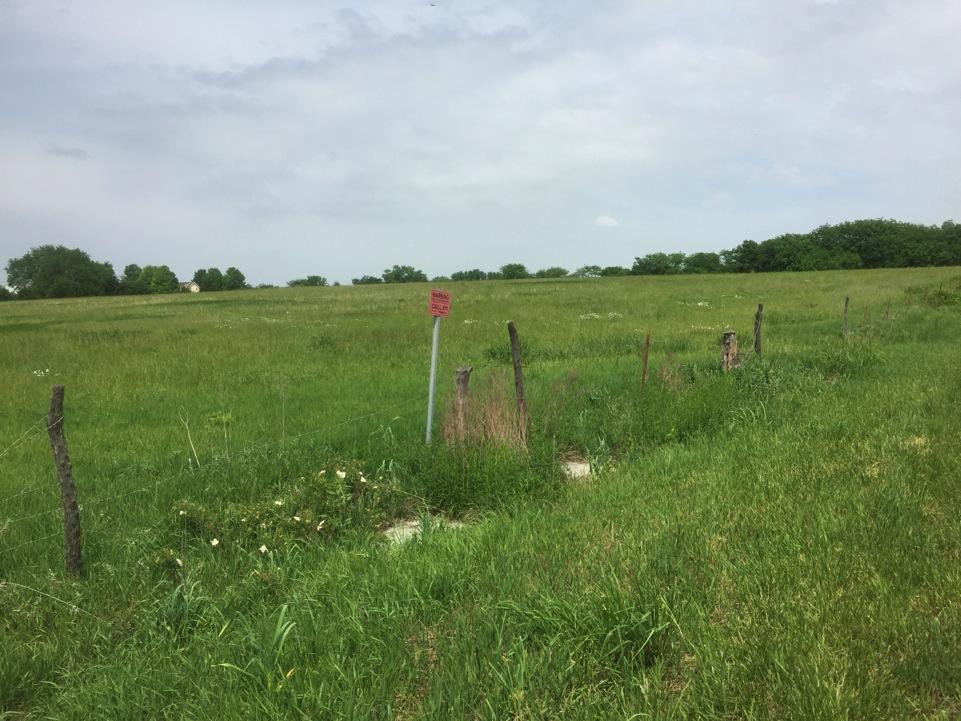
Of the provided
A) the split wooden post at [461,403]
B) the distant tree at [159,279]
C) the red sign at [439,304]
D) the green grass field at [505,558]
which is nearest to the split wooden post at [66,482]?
the green grass field at [505,558]

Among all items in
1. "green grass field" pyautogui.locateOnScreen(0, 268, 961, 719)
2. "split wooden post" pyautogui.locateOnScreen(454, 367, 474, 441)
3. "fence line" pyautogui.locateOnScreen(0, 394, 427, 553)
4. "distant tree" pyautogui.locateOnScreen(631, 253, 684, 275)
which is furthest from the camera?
"distant tree" pyautogui.locateOnScreen(631, 253, 684, 275)

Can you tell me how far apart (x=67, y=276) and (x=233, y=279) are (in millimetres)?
38053

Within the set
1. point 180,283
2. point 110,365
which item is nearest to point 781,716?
point 110,365

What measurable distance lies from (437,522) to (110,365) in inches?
471

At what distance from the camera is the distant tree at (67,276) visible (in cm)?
9806

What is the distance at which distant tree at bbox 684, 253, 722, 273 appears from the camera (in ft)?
398

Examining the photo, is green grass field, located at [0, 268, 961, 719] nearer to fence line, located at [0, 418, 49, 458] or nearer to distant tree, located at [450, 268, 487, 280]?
fence line, located at [0, 418, 49, 458]

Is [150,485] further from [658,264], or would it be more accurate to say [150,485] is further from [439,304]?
[658,264]

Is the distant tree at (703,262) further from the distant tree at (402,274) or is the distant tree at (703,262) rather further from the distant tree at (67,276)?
the distant tree at (67,276)

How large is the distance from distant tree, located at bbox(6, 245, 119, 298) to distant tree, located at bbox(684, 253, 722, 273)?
102978mm

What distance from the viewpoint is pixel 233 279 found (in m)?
136

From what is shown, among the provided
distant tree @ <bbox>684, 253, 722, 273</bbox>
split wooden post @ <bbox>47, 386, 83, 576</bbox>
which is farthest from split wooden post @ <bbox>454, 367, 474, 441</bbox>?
distant tree @ <bbox>684, 253, 722, 273</bbox>

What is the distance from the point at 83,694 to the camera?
11.1 feet

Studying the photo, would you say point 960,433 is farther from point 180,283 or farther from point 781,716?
point 180,283
